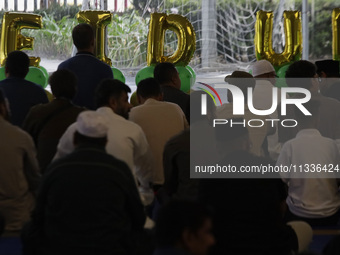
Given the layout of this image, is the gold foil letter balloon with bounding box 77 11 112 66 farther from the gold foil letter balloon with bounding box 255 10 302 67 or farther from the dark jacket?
the dark jacket

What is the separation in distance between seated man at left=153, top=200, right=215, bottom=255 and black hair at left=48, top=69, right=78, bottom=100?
200 cm

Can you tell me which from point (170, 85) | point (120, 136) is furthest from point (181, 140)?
point (170, 85)

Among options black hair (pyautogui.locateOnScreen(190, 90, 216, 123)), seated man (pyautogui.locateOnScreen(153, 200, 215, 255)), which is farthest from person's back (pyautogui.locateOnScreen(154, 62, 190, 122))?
seated man (pyautogui.locateOnScreen(153, 200, 215, 255))

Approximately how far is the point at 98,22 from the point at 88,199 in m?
4.02

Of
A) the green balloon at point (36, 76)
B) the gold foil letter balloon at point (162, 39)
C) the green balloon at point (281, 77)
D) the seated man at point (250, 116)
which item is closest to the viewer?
the seated man at point (250, 116)

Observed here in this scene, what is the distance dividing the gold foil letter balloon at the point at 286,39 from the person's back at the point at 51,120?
128 inches

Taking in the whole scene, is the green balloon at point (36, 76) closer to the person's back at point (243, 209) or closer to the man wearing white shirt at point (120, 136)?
the man wearing white shirt at point (120, 136)

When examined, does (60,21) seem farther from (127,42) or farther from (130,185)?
(130,185)

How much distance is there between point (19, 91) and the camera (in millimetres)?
5238

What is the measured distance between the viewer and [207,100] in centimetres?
499

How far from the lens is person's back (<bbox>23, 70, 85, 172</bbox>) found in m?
4.77

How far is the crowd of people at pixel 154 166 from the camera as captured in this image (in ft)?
11.6

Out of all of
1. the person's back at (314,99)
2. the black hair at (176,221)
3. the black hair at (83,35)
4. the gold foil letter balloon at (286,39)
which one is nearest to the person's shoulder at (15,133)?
the black hair at (83,35)

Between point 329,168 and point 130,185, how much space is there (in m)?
1.46
